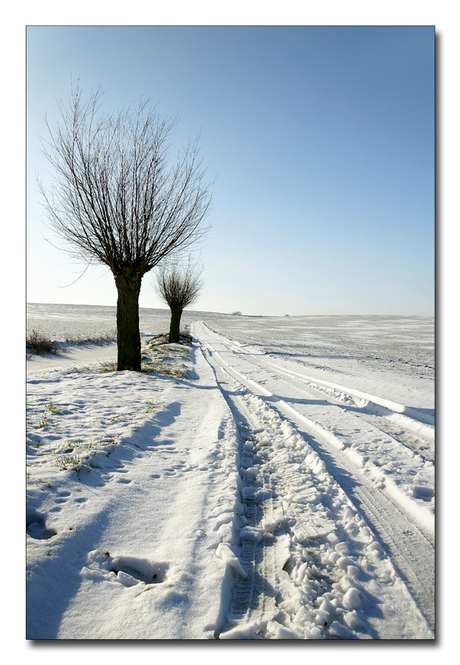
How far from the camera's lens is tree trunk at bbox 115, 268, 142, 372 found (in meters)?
9.70

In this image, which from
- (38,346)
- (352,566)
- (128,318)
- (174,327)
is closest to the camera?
(352,566)

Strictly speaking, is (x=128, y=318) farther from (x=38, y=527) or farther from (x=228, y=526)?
(x=228, y=526)

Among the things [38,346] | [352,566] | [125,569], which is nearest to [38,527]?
[125,569]

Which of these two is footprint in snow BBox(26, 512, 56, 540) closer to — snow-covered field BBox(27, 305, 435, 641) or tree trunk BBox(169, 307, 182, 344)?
snow-covered field BBox(27, 305, 435, 641)

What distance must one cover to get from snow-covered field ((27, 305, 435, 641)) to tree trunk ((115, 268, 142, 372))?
4368 mm

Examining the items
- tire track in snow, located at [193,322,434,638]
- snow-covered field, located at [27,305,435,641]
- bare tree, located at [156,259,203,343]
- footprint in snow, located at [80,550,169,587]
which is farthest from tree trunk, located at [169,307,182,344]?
footprint in snow, located at [80,550,169,587]

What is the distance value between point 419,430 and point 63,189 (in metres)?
9.09

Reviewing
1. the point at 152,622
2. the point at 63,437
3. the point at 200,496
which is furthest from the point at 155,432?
the point at 152,622

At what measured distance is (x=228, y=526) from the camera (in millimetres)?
2643

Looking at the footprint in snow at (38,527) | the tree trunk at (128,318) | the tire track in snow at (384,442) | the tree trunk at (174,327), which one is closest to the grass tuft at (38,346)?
the tree trunk at (174,327)

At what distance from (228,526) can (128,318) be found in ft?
26.3

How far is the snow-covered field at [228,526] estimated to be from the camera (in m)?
1.86
